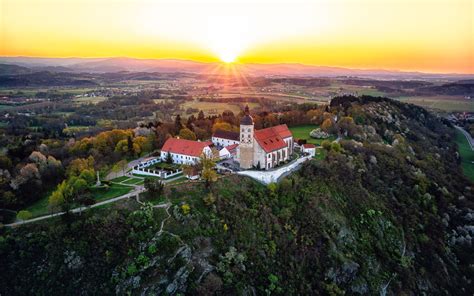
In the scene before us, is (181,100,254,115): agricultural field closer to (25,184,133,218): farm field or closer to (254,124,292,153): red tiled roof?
(254,124,292,153): red tiled roof

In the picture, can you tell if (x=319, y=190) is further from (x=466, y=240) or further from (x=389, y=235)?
(x=466, y=240)

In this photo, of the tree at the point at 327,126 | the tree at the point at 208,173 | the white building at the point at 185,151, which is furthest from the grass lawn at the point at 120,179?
the tree at the point at 327,126

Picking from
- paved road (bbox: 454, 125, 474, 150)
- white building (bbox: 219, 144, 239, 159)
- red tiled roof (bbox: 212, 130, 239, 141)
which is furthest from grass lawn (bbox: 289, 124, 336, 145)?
paved road (bbox: 454, 125, 474, 150)

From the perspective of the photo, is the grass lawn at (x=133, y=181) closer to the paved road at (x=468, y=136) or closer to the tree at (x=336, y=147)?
the tree at (x=336, y=147)

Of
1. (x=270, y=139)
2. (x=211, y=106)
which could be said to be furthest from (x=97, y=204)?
(x=211, y=106)

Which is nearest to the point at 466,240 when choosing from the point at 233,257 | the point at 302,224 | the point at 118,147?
the point at 302,224

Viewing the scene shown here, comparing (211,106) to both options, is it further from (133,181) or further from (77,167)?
(133,181)
